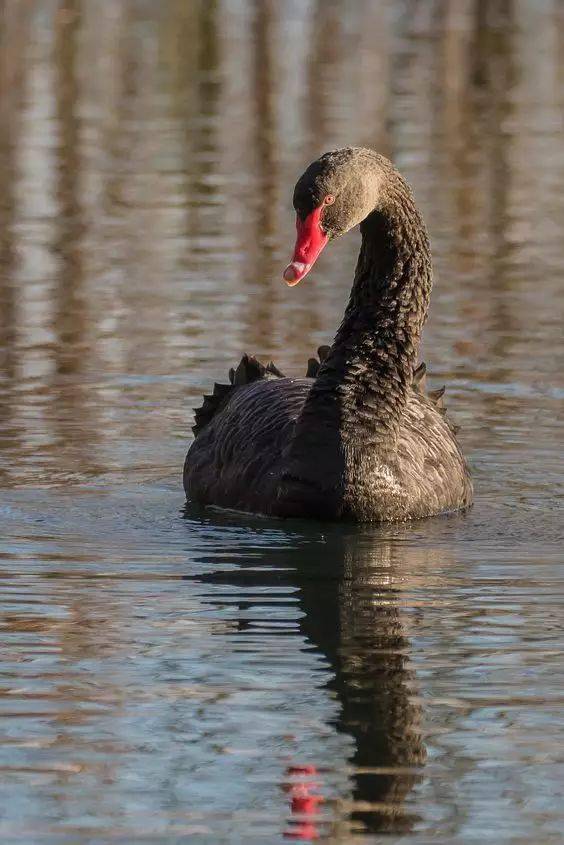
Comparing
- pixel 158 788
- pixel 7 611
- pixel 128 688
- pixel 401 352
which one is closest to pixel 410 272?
pixel 401 352

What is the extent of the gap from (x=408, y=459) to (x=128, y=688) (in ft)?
9.60

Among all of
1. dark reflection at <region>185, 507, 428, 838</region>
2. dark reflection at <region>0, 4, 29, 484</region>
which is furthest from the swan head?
dark reflection at <region>0, 4, 29, 484</region>

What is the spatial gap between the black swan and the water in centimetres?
16

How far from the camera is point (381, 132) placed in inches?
916

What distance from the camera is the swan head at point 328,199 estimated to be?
8.55 metres

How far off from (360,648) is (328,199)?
236 cm

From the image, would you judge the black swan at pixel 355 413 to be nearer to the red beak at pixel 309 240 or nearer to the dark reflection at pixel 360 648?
the red beak at pixel 309 240

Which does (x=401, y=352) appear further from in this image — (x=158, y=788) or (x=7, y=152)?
(x=7, y=152)

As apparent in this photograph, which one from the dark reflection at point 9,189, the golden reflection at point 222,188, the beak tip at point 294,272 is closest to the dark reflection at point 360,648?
the beak tip at point 294,272

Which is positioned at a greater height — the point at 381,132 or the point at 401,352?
the point at 381,132

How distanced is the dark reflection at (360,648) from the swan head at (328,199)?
1183mm

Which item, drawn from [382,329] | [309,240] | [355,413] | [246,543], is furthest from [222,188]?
[246,543]

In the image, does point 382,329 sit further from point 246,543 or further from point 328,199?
point 246,543

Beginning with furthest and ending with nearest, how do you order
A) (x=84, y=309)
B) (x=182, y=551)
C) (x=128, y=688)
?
1. (x=84, y=309)
2. (x=182, y=551)
3. (x=128, y=688)
